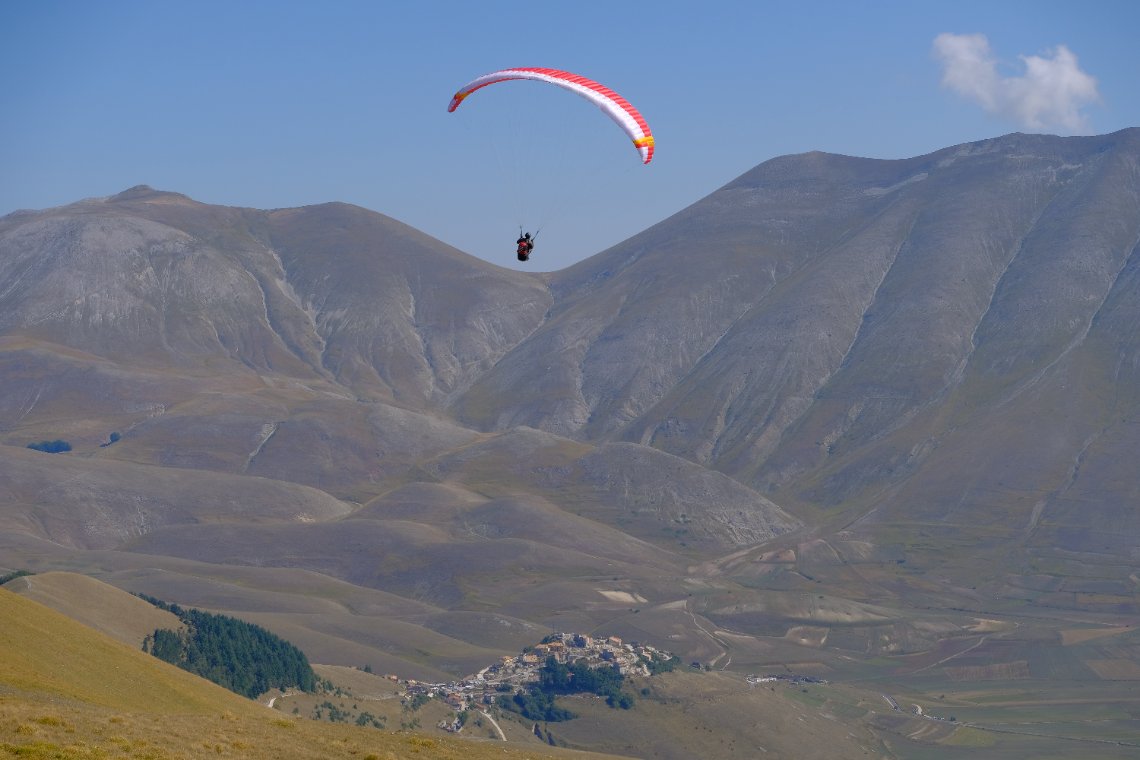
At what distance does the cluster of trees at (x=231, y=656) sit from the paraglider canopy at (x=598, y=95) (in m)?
35.7

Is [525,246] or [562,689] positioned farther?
[562,689]

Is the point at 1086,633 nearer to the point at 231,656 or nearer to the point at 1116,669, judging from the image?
the point at 1116,669

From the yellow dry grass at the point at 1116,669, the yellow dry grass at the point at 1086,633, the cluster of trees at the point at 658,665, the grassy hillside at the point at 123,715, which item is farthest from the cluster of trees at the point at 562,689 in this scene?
the yellow dry grass at the point at 1086,633

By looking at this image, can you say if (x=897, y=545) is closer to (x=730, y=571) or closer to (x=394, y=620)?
(x=730, y=571)

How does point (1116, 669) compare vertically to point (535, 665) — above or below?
above

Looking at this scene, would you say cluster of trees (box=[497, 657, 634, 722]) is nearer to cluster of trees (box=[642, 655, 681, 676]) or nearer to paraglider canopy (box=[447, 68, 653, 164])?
cluster of trees (box=[642, 655, 681, 676])

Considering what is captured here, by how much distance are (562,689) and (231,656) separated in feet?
84.4

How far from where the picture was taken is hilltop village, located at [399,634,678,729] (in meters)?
93.4

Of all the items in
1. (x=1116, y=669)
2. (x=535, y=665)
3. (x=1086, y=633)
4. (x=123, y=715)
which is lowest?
(x=535, y=665)

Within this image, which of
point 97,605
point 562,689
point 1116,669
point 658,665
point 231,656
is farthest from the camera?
point 1116,669

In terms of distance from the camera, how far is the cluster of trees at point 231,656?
76875 mm

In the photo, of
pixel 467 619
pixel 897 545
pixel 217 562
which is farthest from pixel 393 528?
pixel 897 545

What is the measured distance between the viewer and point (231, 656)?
3145 inches

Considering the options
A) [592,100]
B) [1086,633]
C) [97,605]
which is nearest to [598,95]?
[592,100]
